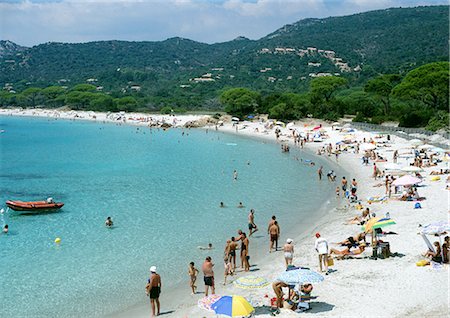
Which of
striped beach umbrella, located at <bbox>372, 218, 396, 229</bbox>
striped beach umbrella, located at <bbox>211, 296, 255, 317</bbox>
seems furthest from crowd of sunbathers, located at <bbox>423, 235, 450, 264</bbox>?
striped beach umbrella, located at <bbox>211, 296, 255, 317</bbox>

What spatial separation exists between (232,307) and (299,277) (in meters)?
2.20

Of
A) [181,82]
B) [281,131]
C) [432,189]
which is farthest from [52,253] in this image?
[181,82]

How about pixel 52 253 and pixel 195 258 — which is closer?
pixel 195 258

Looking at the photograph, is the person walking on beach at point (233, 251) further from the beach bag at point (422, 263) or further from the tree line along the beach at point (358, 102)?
the tree line along the beach at point (358, 102)

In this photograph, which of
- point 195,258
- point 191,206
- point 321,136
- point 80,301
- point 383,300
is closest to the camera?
point 383,300

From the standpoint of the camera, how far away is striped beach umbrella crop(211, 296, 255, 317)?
10.6 m

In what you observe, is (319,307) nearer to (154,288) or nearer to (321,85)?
(154,288)

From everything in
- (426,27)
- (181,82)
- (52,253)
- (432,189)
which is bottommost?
(52,253)

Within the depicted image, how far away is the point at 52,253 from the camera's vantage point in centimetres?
1977

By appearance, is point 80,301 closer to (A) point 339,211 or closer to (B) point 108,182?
(A) point 339,211

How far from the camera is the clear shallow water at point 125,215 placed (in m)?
15.9

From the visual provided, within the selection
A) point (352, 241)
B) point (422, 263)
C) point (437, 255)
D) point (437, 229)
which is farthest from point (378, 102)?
point (422, 263)

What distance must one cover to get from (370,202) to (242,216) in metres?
6.81

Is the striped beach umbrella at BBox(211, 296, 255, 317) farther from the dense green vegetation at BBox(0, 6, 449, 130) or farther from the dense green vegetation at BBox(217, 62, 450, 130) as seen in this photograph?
the dense green vegetation at BBox(0, 6, 449, 130)
